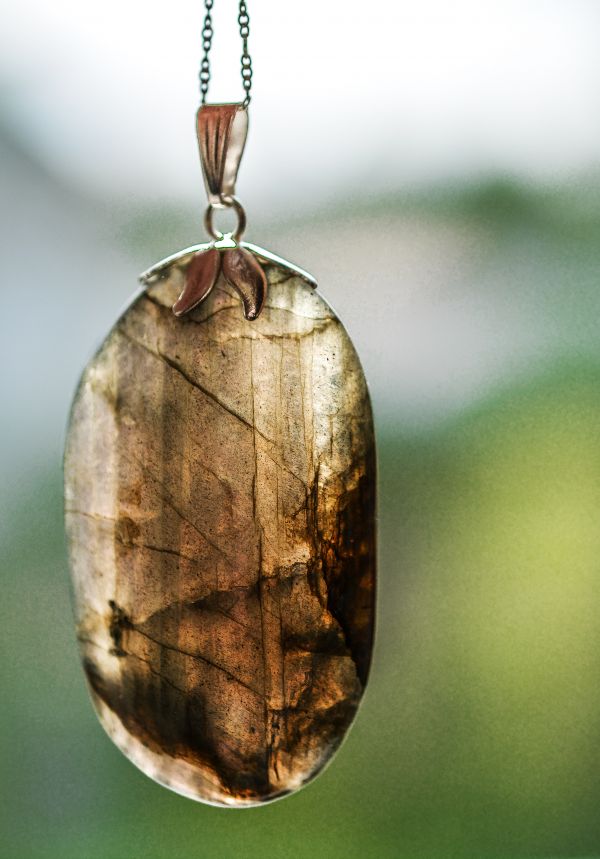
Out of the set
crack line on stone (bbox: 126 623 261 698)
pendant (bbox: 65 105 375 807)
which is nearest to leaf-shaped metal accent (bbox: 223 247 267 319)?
pendant (bbox: 65 105 375 807)

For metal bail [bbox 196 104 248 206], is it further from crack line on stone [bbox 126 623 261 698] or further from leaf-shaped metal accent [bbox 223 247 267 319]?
crack line on stone [bbox 126 623 261 698]

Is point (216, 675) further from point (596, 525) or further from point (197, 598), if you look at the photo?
point (596, 525)

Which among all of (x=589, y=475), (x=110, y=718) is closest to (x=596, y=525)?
(x=589, y=475)

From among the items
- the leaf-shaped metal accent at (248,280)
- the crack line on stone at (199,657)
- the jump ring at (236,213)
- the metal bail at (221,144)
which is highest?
the metal bail at (221,144)

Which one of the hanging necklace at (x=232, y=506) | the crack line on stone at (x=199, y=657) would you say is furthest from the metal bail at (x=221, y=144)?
the crack line on stone at (x=199, y=657)

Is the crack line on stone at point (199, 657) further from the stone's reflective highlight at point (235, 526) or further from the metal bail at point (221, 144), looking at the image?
the metal bail at point (221, 144)

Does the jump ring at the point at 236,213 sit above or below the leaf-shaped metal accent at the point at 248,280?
above

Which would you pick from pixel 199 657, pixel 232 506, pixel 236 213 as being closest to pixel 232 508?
pixel 232 506
